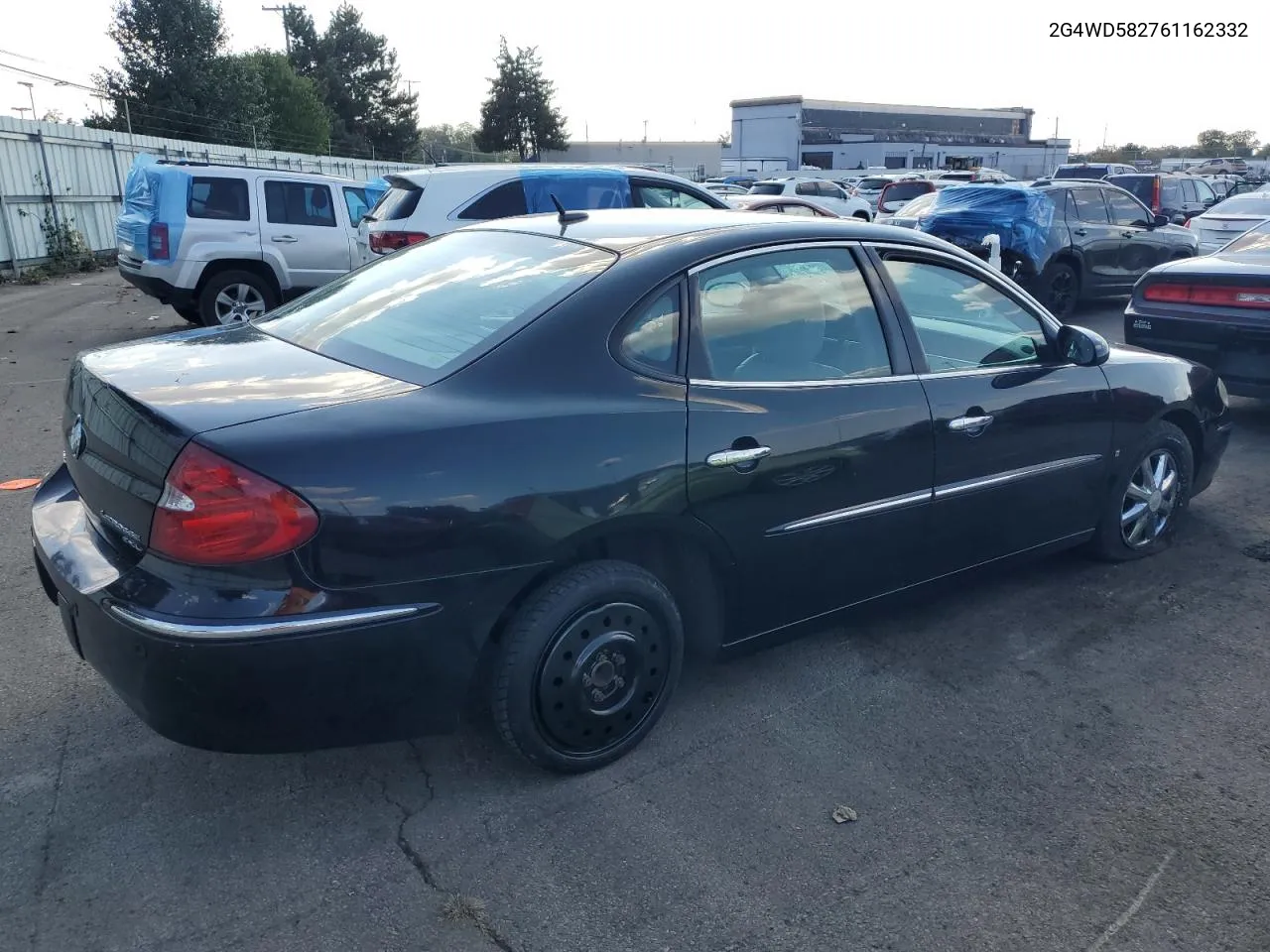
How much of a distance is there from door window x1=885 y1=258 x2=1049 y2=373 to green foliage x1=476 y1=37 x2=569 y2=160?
7506 cm

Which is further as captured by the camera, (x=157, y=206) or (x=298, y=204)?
(x=298, y=204)

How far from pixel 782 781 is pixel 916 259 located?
2038mm

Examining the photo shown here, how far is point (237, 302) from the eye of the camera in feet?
36.6

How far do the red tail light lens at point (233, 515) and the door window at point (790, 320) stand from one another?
1337 mm

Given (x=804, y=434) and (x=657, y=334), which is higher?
(x=657, y=334)

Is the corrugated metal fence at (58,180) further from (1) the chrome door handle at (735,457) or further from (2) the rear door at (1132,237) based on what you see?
(1) the chrome door handle at (735,457)

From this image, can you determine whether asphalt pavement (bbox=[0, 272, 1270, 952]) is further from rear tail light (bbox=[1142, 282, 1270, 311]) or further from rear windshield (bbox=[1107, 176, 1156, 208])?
rear windshield (bbox=[1107, 176, 1156, 208])

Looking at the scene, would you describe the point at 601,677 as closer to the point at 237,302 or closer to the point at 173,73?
the point at 237,302

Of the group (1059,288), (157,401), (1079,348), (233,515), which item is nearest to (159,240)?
(157,401)

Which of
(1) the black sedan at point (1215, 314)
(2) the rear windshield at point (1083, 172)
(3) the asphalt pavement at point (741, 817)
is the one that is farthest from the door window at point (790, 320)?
(2) the rear windshield at point (1083, 172)

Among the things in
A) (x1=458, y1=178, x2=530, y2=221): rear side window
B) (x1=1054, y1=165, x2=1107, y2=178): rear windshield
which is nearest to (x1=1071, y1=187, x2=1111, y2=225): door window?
(x1=458, y1=178, x2=530, y2=221): rear side window

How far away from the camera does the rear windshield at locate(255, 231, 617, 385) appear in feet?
10.2

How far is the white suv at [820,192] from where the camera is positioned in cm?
2309

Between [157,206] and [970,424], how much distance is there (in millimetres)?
9670
